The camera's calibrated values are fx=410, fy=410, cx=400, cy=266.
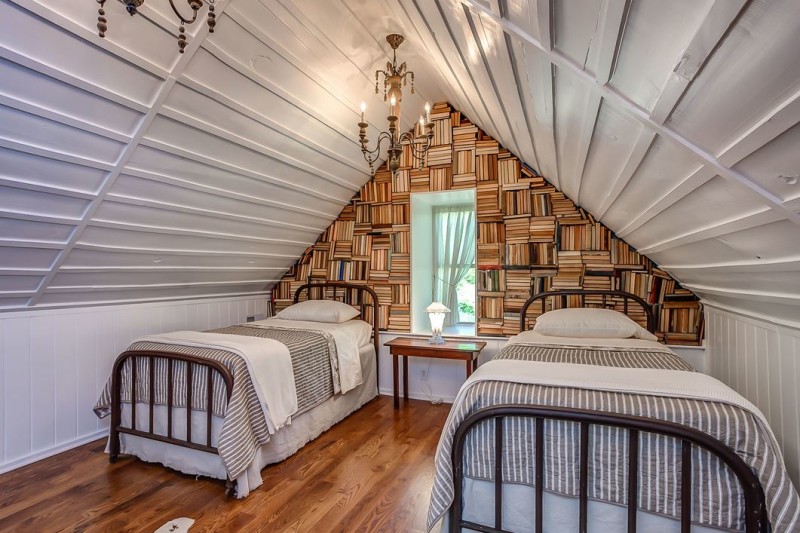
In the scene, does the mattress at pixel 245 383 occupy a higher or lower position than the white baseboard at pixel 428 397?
higher

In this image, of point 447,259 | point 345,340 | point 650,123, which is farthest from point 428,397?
point 650,123

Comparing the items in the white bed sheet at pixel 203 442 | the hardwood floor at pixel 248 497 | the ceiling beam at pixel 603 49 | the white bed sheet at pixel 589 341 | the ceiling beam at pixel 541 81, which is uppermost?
the ceiling beam at pixel 541 81

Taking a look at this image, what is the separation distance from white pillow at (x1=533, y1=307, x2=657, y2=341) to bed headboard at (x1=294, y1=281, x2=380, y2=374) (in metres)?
1.64

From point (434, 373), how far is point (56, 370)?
2.90m

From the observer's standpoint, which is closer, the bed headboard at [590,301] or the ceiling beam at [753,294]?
the ceiling beam at [753,294]

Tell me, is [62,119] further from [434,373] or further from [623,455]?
[434,373]

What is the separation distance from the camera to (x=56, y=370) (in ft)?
9.25

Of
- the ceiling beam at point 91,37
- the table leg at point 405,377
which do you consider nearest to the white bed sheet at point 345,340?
the table leg at point 405,377

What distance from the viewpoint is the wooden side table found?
3.30 meters

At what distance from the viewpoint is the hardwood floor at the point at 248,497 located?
6.55 ft

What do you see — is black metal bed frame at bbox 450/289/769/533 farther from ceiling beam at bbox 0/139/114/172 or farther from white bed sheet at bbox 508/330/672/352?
ceiling beam at bbox 0/139/114/172

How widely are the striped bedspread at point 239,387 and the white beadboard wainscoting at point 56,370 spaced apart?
Answer: 1.25ft

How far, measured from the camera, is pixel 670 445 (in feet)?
4.27

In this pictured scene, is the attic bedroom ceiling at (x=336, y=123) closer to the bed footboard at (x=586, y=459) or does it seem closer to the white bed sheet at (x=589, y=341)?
the white bed sheet at (x=589, y=341)
